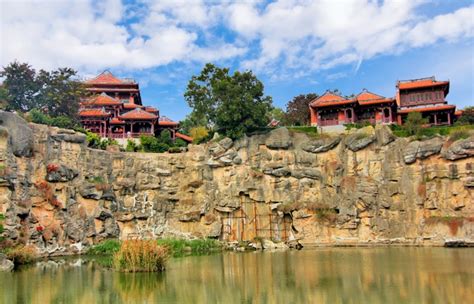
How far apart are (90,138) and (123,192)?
592cm

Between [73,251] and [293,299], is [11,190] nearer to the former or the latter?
[73,251]

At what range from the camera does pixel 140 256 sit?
19.0 metres

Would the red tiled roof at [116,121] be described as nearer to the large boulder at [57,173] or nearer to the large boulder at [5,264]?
the large boulder at [57,173]

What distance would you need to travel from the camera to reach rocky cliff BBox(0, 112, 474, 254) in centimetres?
3180

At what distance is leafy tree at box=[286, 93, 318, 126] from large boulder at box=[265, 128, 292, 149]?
8.46 meters

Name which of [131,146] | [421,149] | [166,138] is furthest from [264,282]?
[166,138]

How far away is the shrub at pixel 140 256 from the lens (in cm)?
1897

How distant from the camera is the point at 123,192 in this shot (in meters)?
35.0

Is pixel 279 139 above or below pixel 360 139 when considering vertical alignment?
above

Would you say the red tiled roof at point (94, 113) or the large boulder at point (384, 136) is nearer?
the large boulder at point (384, 136)

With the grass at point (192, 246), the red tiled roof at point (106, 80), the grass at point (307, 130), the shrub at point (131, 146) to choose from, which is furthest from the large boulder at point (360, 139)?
the red tiled roof at point (106, 80)

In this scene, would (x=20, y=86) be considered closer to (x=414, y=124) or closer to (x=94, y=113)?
(x=94, y=113)

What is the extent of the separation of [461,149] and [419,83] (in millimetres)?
11088

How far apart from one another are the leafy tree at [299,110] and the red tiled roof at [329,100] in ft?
13.7
